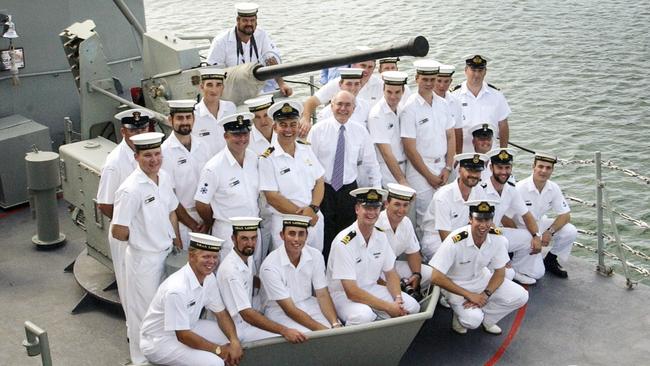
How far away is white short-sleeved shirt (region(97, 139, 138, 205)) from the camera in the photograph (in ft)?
22.1

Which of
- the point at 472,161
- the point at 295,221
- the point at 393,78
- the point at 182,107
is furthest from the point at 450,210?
the point at 182,107

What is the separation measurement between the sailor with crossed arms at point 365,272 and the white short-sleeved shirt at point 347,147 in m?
0.62

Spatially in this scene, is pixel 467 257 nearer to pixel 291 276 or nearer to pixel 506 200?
pixel 506 200

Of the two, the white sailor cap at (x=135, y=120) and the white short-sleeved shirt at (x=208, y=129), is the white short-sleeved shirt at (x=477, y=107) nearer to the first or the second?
the white short-sleeved shirt at (x=208, y=129)

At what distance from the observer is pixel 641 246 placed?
11.7 meters

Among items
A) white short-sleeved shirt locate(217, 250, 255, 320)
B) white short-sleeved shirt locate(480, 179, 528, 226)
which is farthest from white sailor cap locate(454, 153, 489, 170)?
white short-sleeved shirt locate(217, 250, 255, 320)

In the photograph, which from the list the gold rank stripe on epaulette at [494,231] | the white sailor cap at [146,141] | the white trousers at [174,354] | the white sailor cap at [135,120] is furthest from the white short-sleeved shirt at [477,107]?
the white trousers at [174,354]

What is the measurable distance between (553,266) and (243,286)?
310cm

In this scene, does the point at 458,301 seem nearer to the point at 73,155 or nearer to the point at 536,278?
the point at 536,278

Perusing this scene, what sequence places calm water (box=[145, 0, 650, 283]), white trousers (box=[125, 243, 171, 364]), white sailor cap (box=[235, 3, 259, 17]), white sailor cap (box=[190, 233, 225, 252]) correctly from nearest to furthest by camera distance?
white sailor cap (box=[190, 233, 225, 252]), white trousers (box=[125, 243, 171, 364]), white sailor cap (box=[235, 3, 259, 17]), calm water (box=[145, 0, 650, 283])

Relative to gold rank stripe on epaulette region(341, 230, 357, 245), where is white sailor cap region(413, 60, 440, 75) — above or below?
above

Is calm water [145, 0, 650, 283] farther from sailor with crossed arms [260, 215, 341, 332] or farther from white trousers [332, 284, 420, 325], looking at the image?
sailor with crossed arms [260, 215, 341, 332]

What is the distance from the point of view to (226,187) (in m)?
6.74

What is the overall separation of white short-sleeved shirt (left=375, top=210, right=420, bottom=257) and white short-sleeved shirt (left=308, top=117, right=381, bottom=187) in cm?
54
